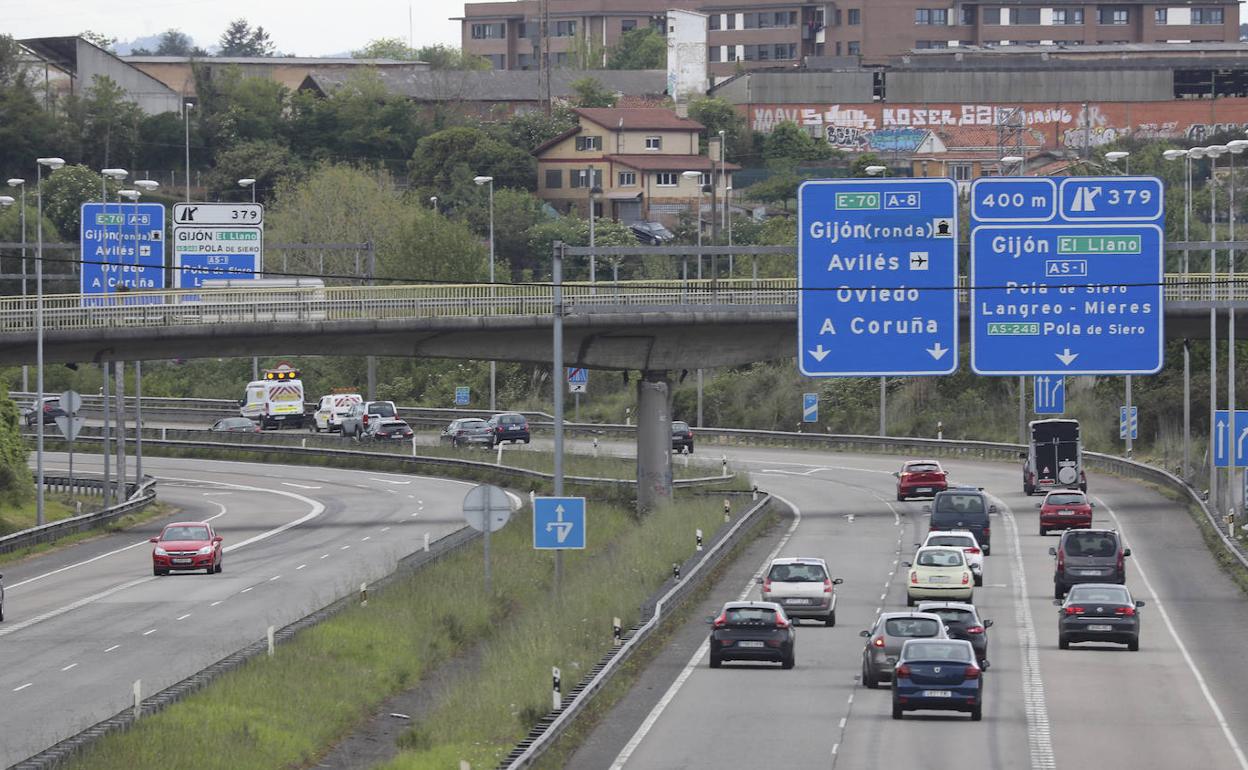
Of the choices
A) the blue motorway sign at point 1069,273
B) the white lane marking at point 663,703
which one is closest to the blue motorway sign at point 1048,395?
the blue motorway sign at point 1069,273

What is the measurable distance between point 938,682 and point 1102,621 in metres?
8.89

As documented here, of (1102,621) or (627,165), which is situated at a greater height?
(627,165)

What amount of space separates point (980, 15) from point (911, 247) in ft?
448

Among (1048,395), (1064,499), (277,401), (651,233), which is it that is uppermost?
(651,233)

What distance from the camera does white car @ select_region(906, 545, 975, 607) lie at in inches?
1708

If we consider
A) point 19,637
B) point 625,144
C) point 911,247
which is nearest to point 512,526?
point 911,247

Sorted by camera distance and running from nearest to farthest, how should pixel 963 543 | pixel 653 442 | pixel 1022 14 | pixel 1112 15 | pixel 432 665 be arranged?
pixel 432 665, pixel 963 543, pixel 653 442, pixel 1022 14, pixel 1112 15

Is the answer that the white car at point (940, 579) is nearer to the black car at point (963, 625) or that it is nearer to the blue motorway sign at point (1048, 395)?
the black car at point (963, 625)

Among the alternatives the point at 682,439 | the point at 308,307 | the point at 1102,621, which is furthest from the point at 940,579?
the point at 682,439

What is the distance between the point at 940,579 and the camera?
43469 mm

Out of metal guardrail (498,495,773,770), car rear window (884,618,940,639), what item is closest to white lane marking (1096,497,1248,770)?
car rear window (884,618,940,639)

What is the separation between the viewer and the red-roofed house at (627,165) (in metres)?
141

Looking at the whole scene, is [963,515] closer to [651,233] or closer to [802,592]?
[802,592]

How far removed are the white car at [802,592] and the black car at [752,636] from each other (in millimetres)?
5756
